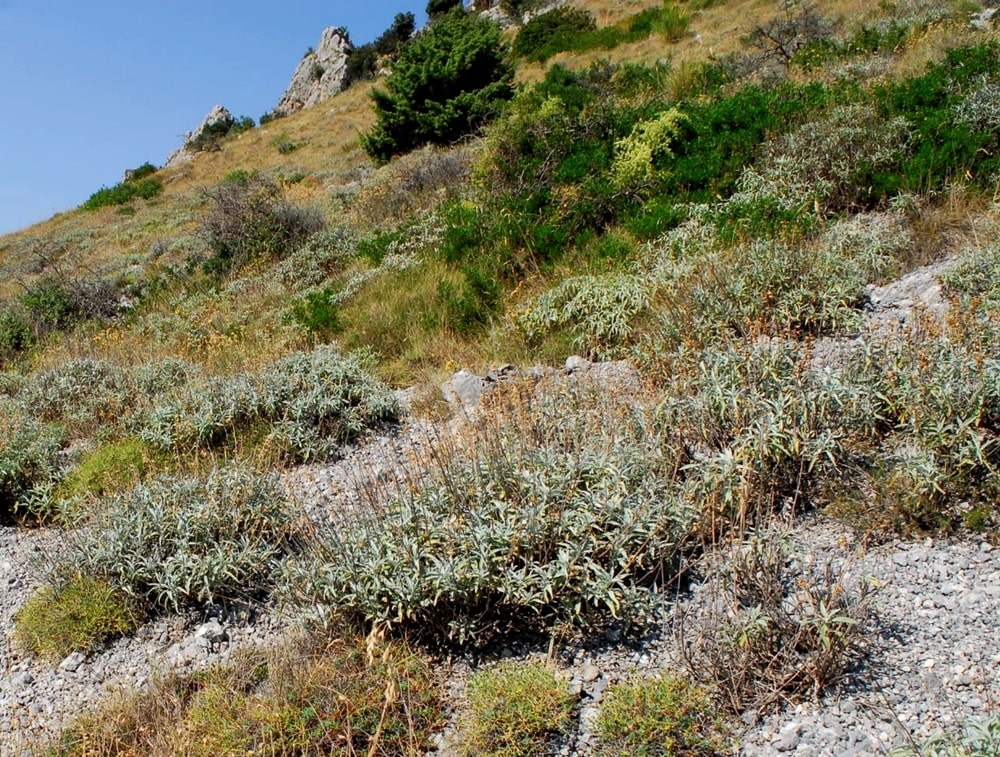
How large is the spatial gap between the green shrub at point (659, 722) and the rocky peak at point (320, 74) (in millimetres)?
33765

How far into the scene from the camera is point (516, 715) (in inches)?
111

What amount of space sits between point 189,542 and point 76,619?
2.14ft

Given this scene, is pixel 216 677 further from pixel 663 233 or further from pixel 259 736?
pixel 663 233

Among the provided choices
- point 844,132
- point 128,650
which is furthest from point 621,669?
point 844,132

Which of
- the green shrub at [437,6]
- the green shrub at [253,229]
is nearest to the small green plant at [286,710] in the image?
the green shrub at [253,229]

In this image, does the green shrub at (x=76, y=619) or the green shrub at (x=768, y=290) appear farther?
the green shrub at (x=768, y=290)

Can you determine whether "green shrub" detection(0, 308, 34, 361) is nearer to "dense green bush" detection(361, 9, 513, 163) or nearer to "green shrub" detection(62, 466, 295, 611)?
"green shrub" detection(62, 466, 295, 611)

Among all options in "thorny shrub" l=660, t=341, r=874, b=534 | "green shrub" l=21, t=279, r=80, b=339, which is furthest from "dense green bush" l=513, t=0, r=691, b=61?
"thorny shrub" l=660, t=341, r=874, b=534

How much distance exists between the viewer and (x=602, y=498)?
3.56 m

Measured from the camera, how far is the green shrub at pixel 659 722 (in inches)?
103

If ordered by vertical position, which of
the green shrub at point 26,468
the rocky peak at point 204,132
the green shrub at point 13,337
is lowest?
the green shrub at point 26,468

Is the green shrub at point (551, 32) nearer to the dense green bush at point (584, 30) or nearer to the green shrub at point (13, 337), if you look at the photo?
the dense green bush at point (584, 30)

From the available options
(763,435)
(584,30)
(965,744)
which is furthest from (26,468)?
(584,30)

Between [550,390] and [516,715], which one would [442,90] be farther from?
[516,715]
